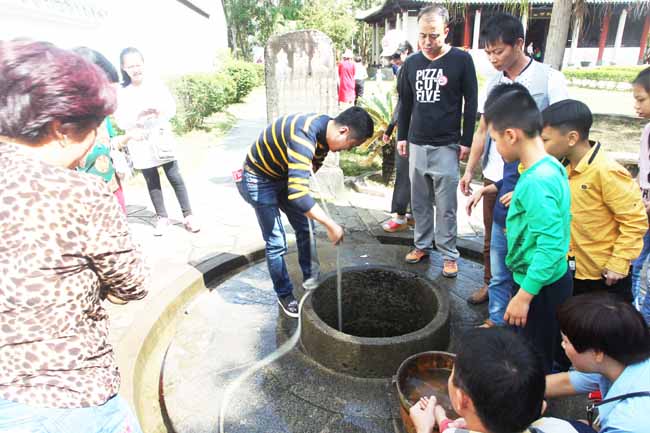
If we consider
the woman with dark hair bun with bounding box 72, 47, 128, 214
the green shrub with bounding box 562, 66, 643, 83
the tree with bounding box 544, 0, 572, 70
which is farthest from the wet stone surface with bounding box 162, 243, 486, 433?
the green shrub with bounding box 562, 66, 643, 83

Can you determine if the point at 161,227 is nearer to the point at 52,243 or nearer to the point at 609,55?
the point at 52,243

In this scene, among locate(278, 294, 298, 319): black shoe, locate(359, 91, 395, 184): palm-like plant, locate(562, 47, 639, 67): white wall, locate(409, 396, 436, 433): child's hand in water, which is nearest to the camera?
locate(409, 396, 436, 433): child's hand in water

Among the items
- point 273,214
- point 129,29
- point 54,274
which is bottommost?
point 273,214

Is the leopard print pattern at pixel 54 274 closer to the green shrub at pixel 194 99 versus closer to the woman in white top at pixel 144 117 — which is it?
the woman in white top at pixel 144 117

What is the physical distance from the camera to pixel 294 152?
2568 mm

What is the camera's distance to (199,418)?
7.70ft

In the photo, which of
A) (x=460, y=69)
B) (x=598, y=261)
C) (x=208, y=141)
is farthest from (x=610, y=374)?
(x=208, y=141)

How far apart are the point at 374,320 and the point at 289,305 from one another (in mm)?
723

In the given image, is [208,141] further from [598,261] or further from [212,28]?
[212,28]

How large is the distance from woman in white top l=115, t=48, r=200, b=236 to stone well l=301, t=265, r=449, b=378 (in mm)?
2317

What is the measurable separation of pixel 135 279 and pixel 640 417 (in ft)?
5.57

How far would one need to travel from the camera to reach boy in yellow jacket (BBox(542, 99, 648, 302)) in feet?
7.11

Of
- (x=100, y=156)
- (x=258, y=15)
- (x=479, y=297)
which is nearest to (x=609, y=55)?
(x=258, y=15)

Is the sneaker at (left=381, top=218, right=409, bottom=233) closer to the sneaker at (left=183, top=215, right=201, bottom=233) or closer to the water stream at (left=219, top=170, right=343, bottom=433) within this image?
the water stream at (left=219, top=170, right=343, bottom=433)
